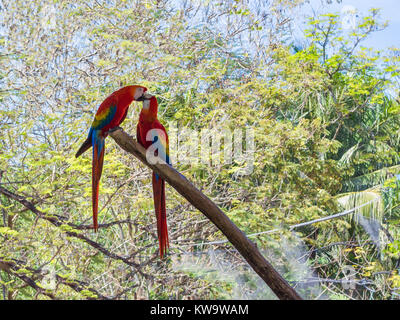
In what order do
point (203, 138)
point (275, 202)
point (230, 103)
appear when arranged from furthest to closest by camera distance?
point (275, 202), point (230, 103), point (203, 138)

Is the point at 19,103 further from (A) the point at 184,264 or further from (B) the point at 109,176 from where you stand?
(A) the point at 184,264

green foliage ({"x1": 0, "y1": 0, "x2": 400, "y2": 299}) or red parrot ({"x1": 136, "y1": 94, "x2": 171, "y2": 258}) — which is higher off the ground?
green foliage ({"x1": 0, "y1": 0, "x2": 400, "y2": 299})

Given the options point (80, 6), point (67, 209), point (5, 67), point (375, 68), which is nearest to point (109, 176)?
point (67, 209)

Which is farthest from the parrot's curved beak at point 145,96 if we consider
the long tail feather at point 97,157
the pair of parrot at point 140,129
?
the long tail feather at point 97,157

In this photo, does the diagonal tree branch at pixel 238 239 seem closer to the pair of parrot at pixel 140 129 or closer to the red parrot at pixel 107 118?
the pair of parrot at pixel 140 129

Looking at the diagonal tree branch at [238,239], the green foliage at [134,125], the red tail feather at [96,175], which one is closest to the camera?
the diagonal tree branch at [238,239]

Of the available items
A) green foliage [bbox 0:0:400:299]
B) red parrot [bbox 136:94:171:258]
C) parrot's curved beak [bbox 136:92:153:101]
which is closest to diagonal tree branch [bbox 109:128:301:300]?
red parrot [bbox 136:94:171:258]

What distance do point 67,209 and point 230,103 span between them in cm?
134

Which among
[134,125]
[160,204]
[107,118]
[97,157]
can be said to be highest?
[134,125]

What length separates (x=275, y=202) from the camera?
3.58m

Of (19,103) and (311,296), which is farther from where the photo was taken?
(311,296)

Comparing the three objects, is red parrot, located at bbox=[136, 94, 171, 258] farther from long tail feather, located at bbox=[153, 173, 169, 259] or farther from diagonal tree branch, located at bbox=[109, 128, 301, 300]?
diagonal tree branch, located at bbox=[109, 128, 301, 300]

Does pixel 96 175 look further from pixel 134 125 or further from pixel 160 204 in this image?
pixel 134 125

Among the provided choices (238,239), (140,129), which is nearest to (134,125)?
(140,129)
